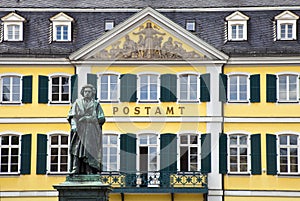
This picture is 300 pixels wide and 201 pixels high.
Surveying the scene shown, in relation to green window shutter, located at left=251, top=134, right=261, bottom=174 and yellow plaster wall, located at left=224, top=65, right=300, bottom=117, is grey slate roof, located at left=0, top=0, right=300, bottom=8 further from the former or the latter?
green window shutter, located at left=251, top=134, right=261, bottom=174

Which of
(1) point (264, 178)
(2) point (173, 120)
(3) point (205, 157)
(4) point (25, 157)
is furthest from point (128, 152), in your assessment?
(1) point (264, 178)

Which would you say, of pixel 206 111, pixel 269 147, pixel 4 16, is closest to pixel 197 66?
pixel 206 111

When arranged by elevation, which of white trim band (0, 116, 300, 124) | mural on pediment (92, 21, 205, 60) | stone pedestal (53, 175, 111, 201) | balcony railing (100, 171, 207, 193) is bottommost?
balcony railing (100, 171, 207, 193)

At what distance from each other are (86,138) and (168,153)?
1624 centimetres

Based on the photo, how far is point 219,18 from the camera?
38500 millimetres

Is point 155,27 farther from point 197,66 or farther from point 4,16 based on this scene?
point 4,16

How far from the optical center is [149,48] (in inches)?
1455

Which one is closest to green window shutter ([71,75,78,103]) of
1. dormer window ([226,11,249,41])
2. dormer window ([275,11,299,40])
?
dormer window ([226,11,249,41])

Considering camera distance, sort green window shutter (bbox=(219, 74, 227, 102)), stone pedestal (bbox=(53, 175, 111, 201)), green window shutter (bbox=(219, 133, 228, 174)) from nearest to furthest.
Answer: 1. stone pedestal (bbox=(53, 175, 111, 201))
2. green window shutter (bbox=(219, 133, 228, 174))
3. green window shutter (bbox=(219, 74, 227, 102))

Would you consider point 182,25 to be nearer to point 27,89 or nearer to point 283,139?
point 283,139

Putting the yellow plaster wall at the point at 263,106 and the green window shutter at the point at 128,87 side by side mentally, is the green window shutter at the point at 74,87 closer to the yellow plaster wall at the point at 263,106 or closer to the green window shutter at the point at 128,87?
the green window shutter at the point at 128,87

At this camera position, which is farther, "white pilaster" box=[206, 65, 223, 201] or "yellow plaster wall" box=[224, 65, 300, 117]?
"yellow plaster wall" box=[224, 65, 300, 117]

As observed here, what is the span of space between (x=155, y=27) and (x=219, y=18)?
3178 mm

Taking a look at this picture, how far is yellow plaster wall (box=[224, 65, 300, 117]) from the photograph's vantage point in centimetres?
3688
